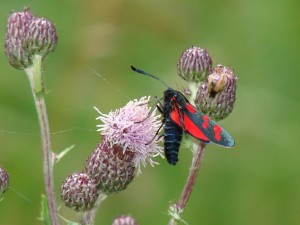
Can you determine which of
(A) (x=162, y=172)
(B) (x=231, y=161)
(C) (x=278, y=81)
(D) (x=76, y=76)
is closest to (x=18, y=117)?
(D) (x=76, y=76)

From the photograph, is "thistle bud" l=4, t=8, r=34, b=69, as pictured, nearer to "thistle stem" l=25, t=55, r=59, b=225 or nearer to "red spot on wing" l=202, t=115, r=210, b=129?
"thistle stem" l=25, t=55, r=59, b=225

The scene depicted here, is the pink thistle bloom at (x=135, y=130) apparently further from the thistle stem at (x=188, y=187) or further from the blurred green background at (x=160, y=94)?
the blurred green background at (x=160, y=94)

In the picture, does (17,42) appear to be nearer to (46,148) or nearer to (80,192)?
(46,148)

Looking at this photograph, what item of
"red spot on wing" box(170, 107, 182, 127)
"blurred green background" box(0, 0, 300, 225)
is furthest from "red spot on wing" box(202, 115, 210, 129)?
"blurred green background" box(0, 0, 300, 225)

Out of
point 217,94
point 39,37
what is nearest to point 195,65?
point 217,94

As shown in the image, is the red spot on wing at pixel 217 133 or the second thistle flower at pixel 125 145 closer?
the red spot on wing at pixel 217 133

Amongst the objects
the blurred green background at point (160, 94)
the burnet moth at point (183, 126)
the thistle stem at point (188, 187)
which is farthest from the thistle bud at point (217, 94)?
the blurred green background at point (160, 94)

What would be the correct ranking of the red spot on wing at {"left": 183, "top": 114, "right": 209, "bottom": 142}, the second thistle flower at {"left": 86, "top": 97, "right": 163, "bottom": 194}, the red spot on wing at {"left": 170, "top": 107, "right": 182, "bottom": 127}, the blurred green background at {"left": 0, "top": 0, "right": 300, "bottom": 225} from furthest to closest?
the blurred green background at {"left": 0, "top": 0, "right": 300, "bottom": 225}
the second thistle flower at {"left": 86, "top": 97, "right": 163, "bottom": 194}
the red spot on wing at {"left": 170, "top": 107, "right": 182, "bottom": 127}
the red spot on wing at {"left": 183, "top": 114, "right": 209, "bottom": 142}
